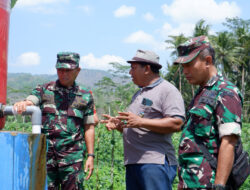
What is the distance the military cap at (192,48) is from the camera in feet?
7.79

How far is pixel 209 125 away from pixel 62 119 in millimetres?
1505

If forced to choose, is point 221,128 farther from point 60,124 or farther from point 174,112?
point 60,124

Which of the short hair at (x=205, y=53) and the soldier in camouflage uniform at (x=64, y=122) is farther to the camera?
→ the soldier in camouflage uniform at (x=64, y=122)

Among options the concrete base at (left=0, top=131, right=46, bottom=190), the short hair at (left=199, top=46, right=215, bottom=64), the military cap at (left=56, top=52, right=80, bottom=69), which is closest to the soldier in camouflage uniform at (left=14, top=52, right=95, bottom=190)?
the military cap at (left=56, top=52, right=80, bottom=69)

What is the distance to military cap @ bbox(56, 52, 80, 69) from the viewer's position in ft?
10.9

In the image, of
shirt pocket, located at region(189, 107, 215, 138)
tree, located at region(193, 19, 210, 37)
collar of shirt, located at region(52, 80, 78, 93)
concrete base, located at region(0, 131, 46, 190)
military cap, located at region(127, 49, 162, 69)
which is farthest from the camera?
tree, located at region(193, 19, 210, 37)

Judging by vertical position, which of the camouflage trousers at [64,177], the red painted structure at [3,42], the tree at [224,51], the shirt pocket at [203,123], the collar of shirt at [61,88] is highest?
the tree at [224,51]

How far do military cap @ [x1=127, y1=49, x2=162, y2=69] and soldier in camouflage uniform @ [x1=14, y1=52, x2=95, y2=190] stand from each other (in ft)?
1.86

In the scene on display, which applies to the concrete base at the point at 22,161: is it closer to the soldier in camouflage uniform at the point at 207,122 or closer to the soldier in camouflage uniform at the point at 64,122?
the soldier in camouflage uniform at the point at 207,122

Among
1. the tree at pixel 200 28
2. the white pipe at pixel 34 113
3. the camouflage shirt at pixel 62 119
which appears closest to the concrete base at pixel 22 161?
the white pipe at pixel 34 113

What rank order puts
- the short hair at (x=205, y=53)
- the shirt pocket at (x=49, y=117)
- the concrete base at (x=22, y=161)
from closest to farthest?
the concrete base at (x=22, y=161), the short hair at (x=205, y=53), the shirt pocket at (x=49, y=117)

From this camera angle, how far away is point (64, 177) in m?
3.27

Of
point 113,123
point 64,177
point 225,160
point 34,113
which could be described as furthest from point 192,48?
point 64,177

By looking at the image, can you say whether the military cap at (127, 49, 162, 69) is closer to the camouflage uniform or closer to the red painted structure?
the camouflage uniform
